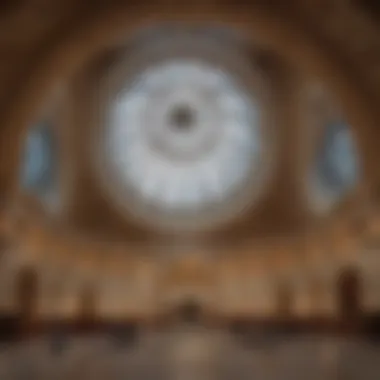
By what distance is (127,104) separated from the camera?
1716 centimetres

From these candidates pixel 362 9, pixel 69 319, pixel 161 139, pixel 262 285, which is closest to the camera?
pixel 362 9

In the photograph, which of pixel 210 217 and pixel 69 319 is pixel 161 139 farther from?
pixel 69 319

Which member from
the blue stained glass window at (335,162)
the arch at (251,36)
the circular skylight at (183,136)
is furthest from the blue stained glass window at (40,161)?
the blue stained glass window at (335,162)

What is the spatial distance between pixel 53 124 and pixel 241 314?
476 cm

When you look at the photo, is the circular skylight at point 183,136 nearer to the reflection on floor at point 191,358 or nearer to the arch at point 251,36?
the reflection on floor at point 191,358

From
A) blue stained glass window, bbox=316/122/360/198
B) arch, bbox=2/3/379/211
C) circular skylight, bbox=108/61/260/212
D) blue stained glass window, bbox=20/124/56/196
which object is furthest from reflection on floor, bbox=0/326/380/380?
circular skylight, bbox=108/61/260/212

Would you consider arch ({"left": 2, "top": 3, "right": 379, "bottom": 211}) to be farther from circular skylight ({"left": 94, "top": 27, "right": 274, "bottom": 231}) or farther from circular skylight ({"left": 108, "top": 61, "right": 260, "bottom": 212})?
circular skylight ({"left": 108, "top": 61, "right": 260, "bottom": 212})

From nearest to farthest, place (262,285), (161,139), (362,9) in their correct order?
(362,9)
(262,285)
(161,139)

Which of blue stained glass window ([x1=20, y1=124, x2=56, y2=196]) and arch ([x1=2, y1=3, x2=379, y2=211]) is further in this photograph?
blue stained glass window ([x1=20, y1=124, x2=56, y2=196])

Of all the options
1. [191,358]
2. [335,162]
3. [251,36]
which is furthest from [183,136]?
[191,358]

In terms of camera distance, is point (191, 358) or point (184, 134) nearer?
point (191, 358)

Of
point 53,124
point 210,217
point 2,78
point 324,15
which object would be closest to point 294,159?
point 210,217

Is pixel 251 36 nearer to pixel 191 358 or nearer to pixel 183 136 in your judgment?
pixel 191 358

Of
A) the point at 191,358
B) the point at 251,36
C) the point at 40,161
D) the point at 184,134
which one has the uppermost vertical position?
the point at 184,134
